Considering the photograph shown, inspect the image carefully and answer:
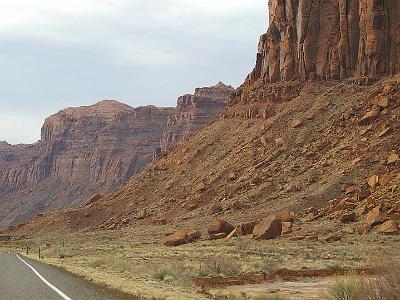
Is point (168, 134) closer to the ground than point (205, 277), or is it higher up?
higher up

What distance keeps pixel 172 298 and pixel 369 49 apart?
63.7 m

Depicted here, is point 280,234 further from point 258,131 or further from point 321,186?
point 258,131

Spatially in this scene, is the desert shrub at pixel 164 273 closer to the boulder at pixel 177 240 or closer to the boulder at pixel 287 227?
the boulder at pixel 287 227

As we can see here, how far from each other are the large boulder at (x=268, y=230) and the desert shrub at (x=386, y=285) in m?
32.4

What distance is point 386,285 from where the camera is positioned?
36.3 feet

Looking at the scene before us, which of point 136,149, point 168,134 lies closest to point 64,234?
point 168,134

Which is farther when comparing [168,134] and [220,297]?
[168,134]

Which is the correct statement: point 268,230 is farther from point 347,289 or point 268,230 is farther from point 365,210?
point 347,289

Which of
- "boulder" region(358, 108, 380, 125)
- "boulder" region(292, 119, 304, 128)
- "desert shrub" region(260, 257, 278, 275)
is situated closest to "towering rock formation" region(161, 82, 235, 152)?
"boulder" region(292, 119, 304, 128)

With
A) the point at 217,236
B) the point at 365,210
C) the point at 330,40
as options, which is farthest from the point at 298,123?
the point at 217,236

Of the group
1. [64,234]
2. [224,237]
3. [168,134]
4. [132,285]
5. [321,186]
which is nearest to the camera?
[132,285]

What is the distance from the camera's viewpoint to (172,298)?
Answer: 14836mm

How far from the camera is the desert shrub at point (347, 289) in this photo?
12.7 metres

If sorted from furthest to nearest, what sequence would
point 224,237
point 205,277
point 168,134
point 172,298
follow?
point 168,134 → point 224,237 → point 205,277 → point 172,298
